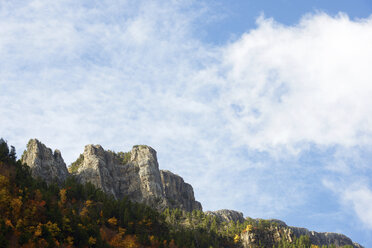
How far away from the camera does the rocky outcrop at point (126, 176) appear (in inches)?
6983

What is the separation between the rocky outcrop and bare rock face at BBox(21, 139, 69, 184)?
31.2ft

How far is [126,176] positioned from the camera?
192000 mm

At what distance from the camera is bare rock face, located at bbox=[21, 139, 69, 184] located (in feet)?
518

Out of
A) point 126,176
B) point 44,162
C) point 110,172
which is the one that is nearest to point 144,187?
point 126,176

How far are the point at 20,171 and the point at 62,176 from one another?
36.6 meters

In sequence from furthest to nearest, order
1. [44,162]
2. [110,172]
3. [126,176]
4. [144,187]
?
[126,176]
[110,172]
[144,187]
[44,162]

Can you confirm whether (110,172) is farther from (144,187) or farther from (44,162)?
(44,162)

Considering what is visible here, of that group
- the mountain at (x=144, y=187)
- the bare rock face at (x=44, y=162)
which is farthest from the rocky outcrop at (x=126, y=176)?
the bare rock face at (x=44, y=162)

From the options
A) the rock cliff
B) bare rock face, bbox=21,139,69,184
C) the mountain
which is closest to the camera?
bare rock face, bbox=21,139,69,184

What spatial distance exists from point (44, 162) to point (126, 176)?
3877 centimetres

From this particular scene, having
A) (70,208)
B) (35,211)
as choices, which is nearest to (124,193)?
(70,208)

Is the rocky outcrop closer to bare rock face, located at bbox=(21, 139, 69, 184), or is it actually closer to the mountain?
the mountain

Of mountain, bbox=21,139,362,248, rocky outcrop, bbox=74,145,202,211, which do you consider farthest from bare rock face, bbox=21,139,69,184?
rocky outcrop, bbox=74,145,202,211

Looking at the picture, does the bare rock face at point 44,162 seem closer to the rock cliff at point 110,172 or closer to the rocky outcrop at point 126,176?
the rock cliff at point 110,172
